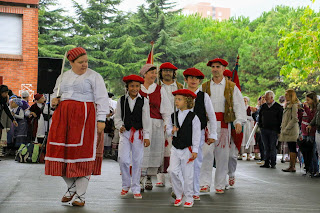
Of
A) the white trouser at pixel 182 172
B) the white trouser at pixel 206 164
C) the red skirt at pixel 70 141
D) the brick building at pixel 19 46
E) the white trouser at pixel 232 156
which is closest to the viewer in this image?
the red skirt at pixel 70 141

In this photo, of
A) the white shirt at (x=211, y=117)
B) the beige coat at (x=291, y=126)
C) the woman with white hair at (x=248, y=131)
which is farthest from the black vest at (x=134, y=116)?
the woman with white hair at (x=248, y=131)

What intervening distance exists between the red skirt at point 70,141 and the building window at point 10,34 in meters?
18.5

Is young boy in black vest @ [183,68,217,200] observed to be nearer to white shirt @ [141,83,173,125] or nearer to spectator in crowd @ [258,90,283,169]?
white shirt @ [141,83,173,125]

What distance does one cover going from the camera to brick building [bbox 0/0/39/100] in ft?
81.2

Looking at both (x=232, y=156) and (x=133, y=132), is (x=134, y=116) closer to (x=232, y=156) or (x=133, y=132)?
(x=133, y=132)

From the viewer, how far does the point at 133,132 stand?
27.9 ft

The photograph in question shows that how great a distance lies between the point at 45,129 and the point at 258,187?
24.2 feet

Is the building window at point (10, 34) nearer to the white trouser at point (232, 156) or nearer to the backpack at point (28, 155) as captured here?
the backpack at point (28, 155)

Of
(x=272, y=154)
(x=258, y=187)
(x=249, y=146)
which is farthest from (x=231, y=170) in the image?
(x=249, y=146)

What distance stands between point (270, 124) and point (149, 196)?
7.21m

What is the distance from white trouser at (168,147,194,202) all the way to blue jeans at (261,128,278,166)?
25.7 ft

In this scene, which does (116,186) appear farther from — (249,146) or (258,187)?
(249,146)

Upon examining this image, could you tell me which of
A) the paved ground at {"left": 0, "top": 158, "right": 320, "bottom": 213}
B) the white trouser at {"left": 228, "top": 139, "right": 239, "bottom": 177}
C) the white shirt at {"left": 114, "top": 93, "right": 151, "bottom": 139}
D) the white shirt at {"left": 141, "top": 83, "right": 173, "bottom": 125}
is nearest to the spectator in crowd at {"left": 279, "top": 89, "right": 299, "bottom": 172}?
the paved ground at {"left": 0, "top": 158, "right": 320, "bottom": 213}

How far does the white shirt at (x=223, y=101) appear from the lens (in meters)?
9.04
